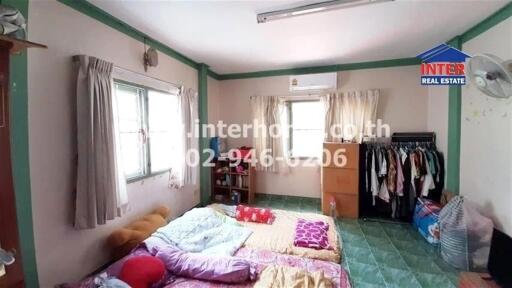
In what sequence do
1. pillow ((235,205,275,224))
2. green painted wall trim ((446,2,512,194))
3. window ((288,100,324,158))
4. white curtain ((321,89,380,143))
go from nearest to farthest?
green painted wall trim ((446,2,512,194))
pillow ((235,205,275,224))
white curtain ((321,89,380,143))
window ((288,100,324,158))

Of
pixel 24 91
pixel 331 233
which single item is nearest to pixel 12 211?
pixel 24 91

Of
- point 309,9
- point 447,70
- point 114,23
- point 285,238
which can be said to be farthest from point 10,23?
point 447,70

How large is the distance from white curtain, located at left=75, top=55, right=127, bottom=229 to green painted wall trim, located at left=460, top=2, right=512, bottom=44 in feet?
11.3

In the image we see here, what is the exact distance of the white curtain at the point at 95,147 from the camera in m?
1.80

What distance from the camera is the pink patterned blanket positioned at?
1652 millimetres

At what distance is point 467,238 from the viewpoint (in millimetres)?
2148

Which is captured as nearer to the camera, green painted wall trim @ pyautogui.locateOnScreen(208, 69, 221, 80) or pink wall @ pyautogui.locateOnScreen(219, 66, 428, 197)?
pink wall @ pyautogui.locateOnScreen(219, 66, 428, 197)

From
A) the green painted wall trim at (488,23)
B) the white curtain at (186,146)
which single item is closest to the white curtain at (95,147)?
the white curtain at (186,146)

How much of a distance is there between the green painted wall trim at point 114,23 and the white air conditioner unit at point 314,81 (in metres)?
1.81

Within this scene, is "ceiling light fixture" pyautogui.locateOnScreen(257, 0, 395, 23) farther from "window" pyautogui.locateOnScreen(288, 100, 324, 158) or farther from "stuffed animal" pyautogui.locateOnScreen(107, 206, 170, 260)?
"stuffed animal" pyautogui.locateOnScreen(107, 206, 170, 260)

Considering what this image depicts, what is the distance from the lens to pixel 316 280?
1600 millimetres

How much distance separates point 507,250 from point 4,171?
294 cm

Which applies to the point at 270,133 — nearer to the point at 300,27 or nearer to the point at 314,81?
the point at 314,81

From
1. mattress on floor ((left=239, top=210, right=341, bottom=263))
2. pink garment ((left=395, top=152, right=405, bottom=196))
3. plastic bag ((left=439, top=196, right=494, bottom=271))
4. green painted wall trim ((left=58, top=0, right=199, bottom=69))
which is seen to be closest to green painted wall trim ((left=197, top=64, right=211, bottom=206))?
green painted wall trim ((left=58, top=0, right=199, bottom=69))
